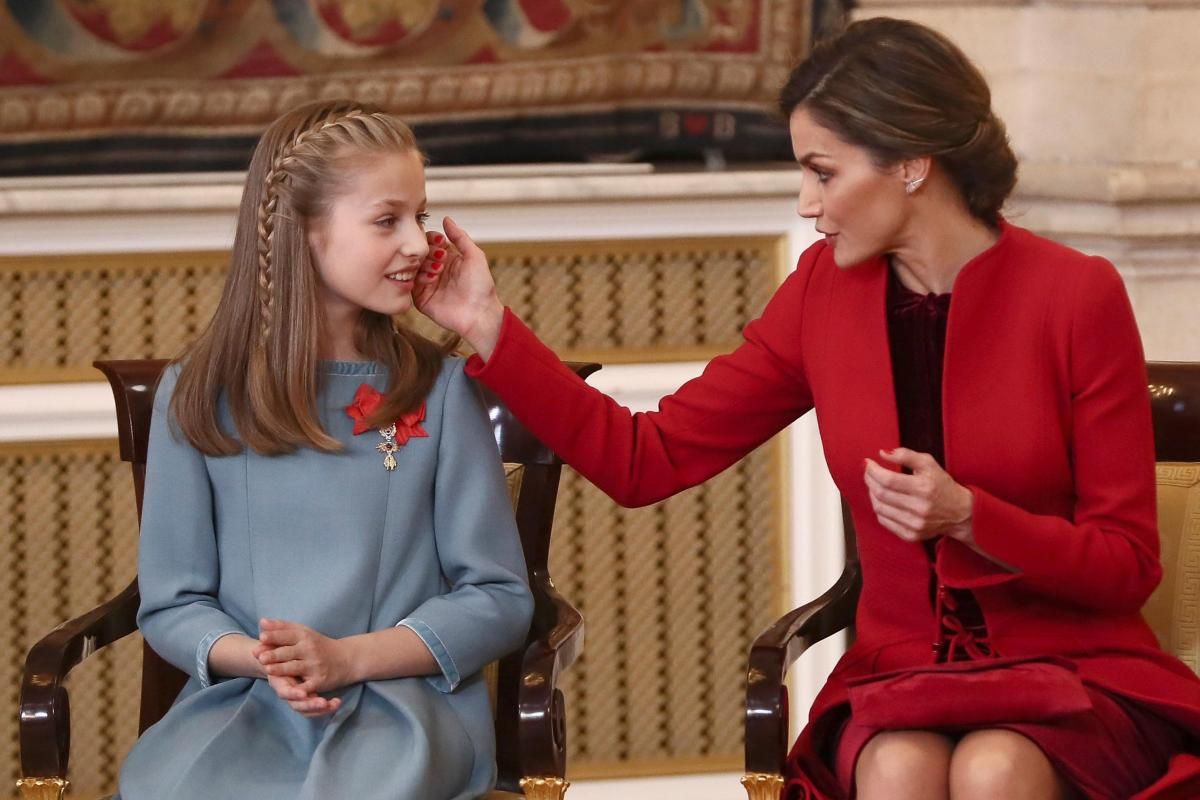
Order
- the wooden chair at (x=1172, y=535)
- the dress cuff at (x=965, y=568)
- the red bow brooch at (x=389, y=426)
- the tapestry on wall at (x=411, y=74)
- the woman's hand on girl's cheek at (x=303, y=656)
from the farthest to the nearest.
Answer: the tapestry on wall at (x=411, y=74) < the wooden chair at (x=1172, y=535) < the red bow brooch at (x=389, y=426) < the dress cuff at (x=965, y=568) < the woman's hand on girl's cheek at (x=303, y=656)

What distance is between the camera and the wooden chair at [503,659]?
213 centimetres

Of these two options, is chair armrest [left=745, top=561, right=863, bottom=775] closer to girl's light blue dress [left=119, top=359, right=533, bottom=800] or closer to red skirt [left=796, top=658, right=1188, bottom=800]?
red skirt [left=796, top=658, right=1188, bottom=800]

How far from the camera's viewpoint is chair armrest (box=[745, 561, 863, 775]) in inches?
83.2

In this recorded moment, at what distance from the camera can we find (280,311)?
2324 mm

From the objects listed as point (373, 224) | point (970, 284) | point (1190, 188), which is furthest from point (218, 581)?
point (1190, 188)

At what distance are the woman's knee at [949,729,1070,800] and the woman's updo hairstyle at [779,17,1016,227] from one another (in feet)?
2.50

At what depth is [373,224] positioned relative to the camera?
2295 millimetres

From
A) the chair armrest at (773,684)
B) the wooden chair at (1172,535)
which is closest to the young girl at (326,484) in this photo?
the chair armrest at (773,684)

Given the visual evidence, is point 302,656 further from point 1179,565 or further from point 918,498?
point 1179,565

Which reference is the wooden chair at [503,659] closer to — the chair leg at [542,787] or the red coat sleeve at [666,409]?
the chair leg at [542,787]

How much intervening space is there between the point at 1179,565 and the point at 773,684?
0.78 metres

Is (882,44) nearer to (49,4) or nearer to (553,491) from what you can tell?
(553,491)

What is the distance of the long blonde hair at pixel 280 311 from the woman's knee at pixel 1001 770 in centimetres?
87

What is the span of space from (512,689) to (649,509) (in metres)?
1.15
